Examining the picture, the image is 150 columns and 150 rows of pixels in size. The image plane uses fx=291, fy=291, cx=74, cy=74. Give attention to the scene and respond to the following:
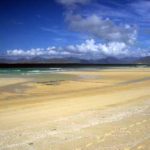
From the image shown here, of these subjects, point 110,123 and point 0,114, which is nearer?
point 110,123

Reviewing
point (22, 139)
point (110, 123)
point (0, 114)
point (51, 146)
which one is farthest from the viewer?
point (0, 114)

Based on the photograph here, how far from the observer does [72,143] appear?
6145 millimetres

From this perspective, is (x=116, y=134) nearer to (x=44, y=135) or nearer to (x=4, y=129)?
(x=44, y=135)

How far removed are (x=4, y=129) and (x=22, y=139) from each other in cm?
117

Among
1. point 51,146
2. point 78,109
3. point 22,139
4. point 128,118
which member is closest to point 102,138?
point 51,146

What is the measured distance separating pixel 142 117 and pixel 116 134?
7.04 ft

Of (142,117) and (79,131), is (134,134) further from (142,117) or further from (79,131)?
(142,117)

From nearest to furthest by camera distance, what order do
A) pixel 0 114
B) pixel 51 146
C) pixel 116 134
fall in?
pixel 51 146 → pixel 116 134 → pixel 0 114

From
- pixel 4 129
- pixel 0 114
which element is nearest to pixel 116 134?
pixel 4 129

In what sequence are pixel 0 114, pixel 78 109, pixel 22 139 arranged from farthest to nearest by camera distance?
pixel 78 109, pixel 0 114, pixel 22 139

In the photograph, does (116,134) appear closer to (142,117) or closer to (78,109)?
(142,117)

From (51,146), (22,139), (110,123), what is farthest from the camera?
(110,123)

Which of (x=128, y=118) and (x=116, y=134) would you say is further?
(x=128, y=118)

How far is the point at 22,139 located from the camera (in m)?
6.39
